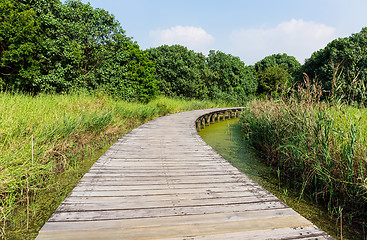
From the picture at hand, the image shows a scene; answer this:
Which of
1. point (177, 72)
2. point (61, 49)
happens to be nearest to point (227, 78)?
point (177, 72)

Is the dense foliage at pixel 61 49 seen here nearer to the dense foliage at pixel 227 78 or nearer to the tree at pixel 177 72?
the tree at pixel 177 72

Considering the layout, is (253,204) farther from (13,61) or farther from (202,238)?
(13,61)

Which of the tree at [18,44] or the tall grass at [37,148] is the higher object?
the tree at [18,44]

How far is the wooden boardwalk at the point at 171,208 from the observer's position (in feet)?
4.92

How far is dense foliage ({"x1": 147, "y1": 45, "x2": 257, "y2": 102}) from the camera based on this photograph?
20.9 meters

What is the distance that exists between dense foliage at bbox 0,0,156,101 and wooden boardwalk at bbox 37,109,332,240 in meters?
10.1

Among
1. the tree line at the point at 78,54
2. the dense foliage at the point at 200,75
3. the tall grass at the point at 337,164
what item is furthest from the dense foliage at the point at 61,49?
the tall grass at the point at 337,164

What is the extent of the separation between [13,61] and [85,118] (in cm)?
995

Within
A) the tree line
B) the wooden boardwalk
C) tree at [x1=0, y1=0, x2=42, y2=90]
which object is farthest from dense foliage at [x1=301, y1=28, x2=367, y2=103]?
tree at [x1=0, y1=0, x2=42, y2=90]

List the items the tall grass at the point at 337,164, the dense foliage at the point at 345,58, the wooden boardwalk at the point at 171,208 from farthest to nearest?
1. the dense foliage at the point at 345,58
2. the tall grass at the point at 337,164
3. the wooden boardwalk at the point at 171,208

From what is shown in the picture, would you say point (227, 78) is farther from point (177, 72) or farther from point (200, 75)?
point (177, 72)

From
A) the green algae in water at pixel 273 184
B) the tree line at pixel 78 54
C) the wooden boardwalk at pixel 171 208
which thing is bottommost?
the green algae in water at pixel 273 184

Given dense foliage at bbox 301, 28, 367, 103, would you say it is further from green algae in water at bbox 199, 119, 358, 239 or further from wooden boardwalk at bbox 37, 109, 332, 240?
wooden boardwalk at bbox 37, 109, 332, 240

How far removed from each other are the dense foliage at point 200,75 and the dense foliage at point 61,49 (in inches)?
291
